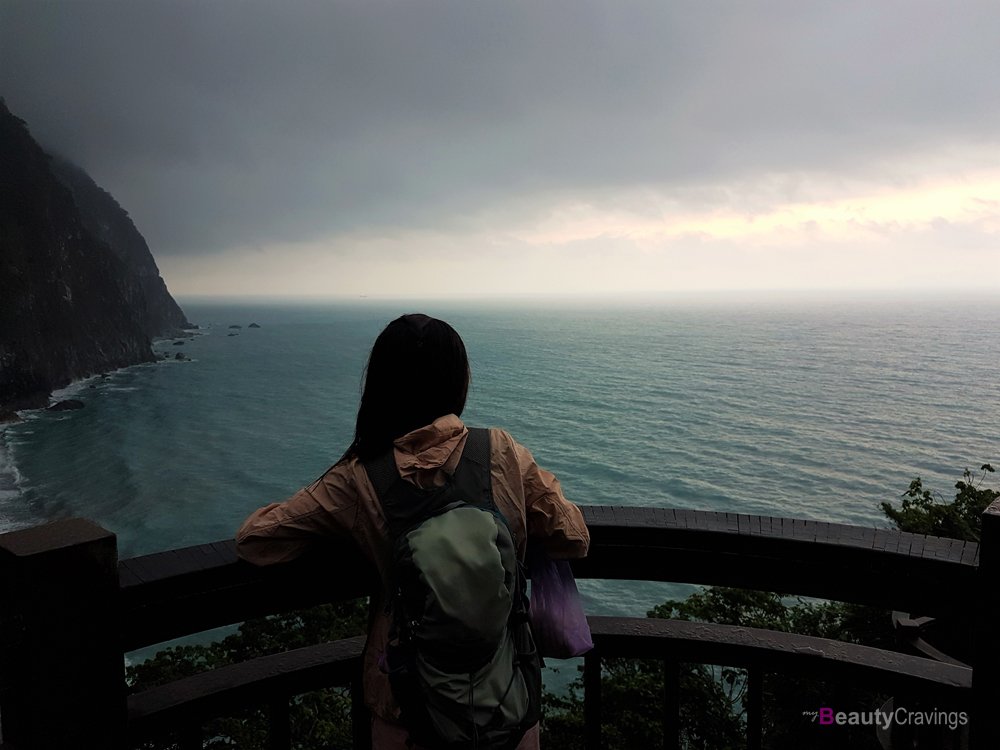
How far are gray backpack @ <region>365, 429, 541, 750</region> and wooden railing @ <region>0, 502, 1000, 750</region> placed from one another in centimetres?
23

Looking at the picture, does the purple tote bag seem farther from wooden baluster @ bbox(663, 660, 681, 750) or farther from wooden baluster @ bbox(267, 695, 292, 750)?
wooden baluster @ bbox(267, 695, 292, 750)

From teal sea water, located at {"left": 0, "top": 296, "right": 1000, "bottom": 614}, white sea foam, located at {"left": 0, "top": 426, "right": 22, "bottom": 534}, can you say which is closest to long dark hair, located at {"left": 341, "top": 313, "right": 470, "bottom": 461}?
teal sea water, located at {"left": 0, "top": 296, "right": 1000, "bottom": 614}

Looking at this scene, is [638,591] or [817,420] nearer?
[638,591]

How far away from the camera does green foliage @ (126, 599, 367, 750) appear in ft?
42.1

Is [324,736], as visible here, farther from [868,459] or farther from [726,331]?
[726,331]

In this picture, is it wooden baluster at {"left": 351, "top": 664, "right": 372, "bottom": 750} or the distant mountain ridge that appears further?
the distant mountain ridge

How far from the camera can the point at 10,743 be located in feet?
4.28

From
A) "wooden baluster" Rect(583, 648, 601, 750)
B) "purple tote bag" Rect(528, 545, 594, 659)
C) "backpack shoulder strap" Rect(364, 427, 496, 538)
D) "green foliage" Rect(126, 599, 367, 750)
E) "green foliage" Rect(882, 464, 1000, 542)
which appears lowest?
"green foliage" Rect(126, 599, 367, 750)

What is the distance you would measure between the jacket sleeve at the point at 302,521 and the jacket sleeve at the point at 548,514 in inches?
14.2

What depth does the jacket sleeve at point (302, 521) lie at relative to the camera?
4.66ft

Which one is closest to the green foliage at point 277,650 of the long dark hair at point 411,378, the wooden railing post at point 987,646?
the long dark hair at point 411,378

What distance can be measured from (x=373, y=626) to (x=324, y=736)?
12569 mm

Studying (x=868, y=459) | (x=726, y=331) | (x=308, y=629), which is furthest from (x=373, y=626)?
(x=726, y=331)

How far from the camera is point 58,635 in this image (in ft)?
4.18
